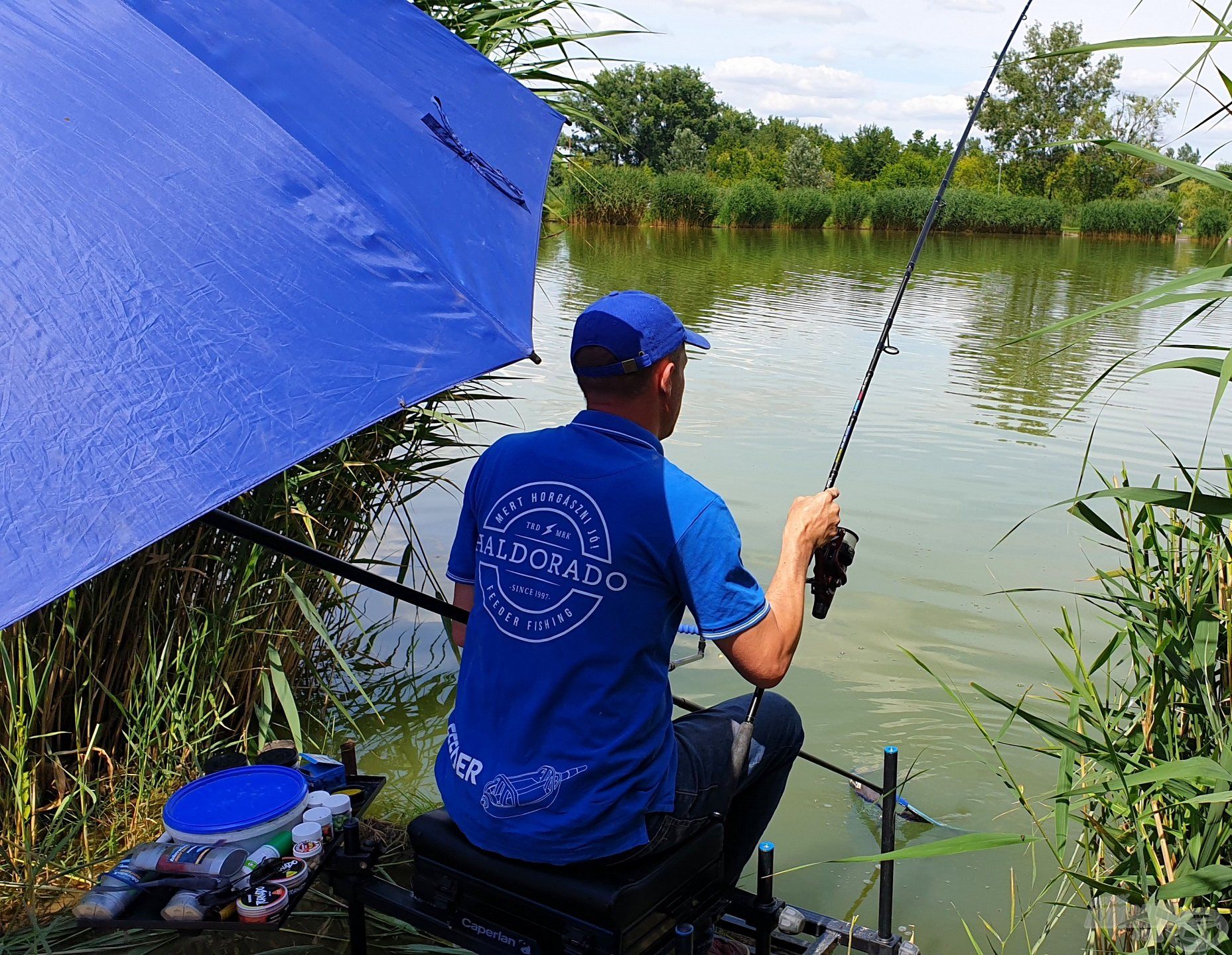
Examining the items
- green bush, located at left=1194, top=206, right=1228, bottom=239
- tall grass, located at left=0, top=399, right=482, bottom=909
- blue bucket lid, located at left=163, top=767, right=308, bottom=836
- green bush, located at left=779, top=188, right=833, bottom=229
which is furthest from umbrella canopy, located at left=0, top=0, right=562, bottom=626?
green bush, located at left=779, top=188, right=833, bottom=229

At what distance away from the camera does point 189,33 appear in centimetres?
176

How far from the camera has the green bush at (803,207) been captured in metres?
34.0

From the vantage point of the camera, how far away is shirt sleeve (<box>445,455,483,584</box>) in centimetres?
209

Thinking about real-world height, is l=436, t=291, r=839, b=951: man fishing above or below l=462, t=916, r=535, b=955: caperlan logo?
above

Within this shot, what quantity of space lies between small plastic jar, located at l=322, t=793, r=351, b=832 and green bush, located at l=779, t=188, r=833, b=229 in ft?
109

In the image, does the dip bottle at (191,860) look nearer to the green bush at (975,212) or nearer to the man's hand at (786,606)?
the man's hand at (786,606)

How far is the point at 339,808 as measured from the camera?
94.0 inches

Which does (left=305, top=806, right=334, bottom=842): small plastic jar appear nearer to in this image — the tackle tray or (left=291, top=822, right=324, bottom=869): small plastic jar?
(left=291, top=822, right=324, bottom=869): small plastic jar

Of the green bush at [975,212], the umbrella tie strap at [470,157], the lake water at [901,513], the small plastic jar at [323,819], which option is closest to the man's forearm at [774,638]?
the umbrella tie strap at [470,157]

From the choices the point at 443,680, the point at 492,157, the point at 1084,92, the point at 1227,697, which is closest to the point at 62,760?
the point at 443,680

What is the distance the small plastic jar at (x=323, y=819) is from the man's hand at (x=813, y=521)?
1.10 metres

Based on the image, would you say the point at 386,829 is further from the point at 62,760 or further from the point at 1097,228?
the point at 1097,228

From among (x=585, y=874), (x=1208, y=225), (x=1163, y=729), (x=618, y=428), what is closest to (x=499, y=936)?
(x=585, y=874)

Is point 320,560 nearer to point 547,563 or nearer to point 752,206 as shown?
point 547,563
